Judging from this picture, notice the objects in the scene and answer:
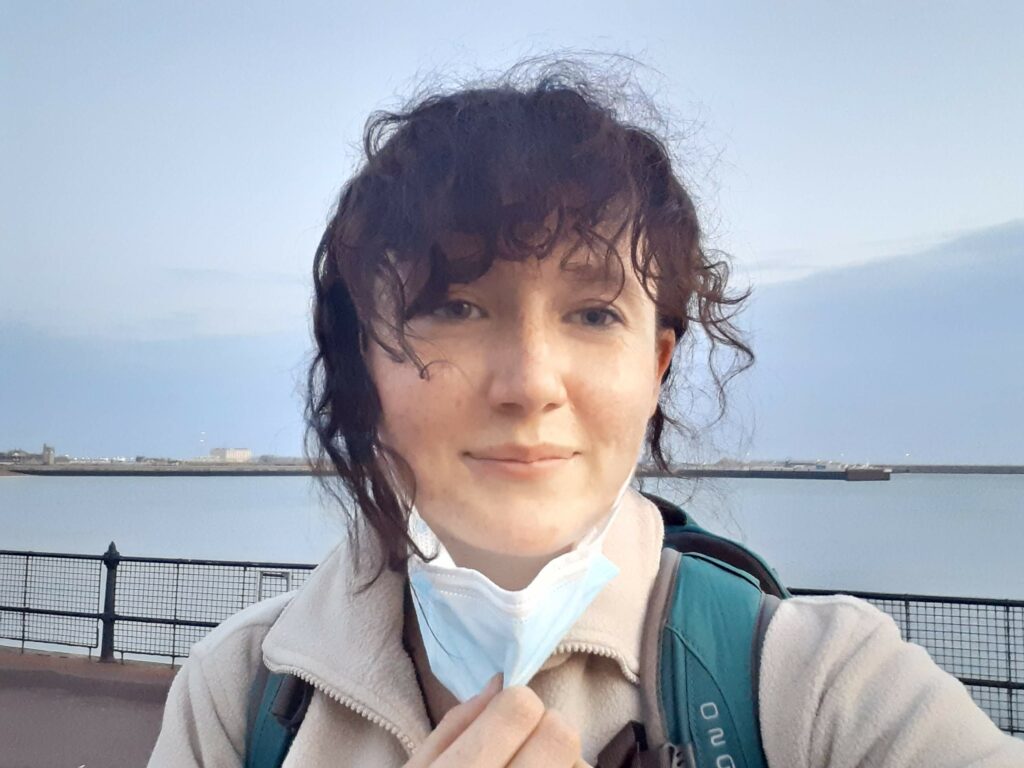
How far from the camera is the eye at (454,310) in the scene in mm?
1046

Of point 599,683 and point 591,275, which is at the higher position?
point 591,275

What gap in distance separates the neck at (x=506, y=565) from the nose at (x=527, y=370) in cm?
22

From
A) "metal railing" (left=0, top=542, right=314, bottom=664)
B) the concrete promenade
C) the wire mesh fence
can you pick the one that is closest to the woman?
the wire mesh fence

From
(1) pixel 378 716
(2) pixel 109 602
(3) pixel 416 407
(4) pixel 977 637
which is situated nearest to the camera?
(3) pixel 416 407

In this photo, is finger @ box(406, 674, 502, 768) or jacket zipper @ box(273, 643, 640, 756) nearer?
finger @ box(406, 674, 502, 768)

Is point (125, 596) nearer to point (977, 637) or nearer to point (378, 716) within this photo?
point (977, 637)

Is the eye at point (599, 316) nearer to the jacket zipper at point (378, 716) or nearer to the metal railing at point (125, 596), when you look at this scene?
the jacket zipper at point (378, 716)

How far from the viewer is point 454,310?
3.45 ft

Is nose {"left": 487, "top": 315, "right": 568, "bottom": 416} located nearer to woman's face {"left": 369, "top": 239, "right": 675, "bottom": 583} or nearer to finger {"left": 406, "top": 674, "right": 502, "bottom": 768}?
woman's face {"left": 369, "top": 239, "right": 675, "bottom": 583}

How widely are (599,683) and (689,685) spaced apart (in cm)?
13

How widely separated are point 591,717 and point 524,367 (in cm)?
55

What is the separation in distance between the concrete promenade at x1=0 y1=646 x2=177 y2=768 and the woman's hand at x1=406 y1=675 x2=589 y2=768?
267 inches

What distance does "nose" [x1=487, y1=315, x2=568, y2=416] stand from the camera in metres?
0.96

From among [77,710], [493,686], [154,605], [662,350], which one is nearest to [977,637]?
[662,350]
